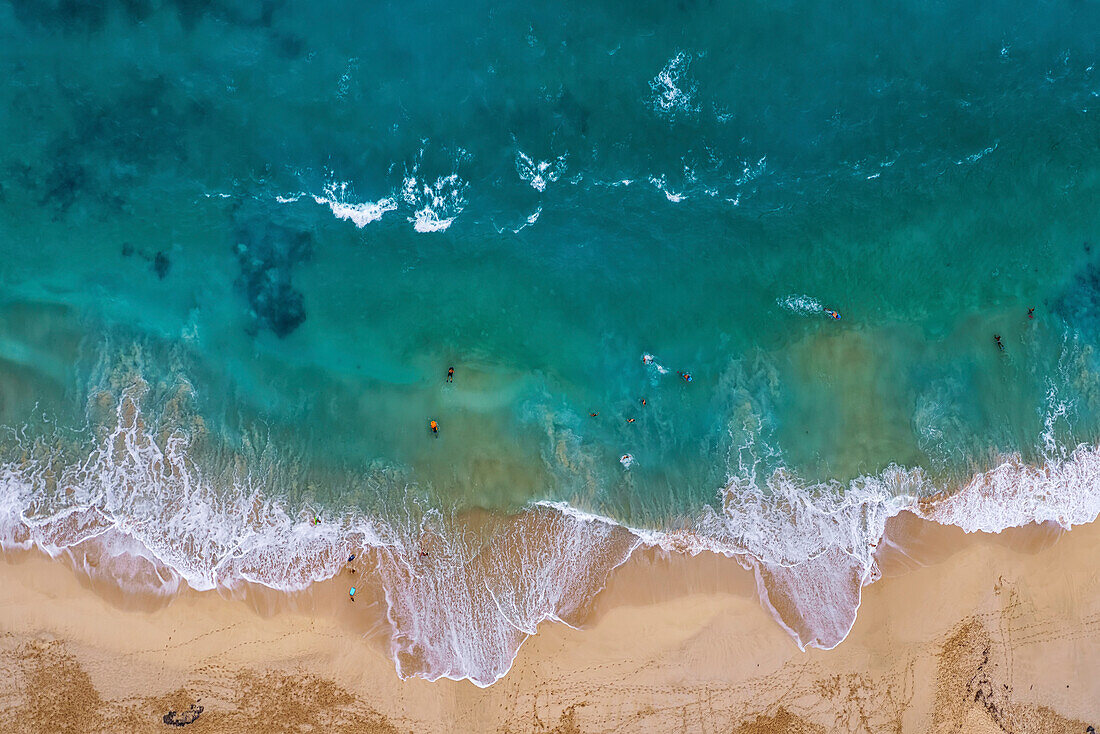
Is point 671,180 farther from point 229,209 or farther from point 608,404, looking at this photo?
point 229,209

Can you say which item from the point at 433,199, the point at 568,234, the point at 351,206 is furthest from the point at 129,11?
the point at 568,234

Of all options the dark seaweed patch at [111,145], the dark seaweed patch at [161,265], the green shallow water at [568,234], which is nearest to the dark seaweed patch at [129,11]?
the green shallow water at [568,234]

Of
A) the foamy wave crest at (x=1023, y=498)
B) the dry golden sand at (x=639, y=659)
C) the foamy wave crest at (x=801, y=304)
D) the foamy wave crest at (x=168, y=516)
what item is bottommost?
the dry golden sand at (x=639, y=659)

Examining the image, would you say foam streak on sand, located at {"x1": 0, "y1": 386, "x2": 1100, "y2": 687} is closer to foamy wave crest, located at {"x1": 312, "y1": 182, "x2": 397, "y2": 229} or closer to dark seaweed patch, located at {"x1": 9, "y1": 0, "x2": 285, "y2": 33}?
foamy wave crest, located at {"x1": 312, "y1": 182, "x2": 397, "y2": 229}

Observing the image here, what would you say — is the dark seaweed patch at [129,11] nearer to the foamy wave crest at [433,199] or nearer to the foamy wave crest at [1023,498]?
the foamy wave crest at [433,199]

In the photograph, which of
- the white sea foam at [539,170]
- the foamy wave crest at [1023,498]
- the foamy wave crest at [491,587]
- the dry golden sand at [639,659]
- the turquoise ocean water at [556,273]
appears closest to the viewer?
the dry golden sand at [639,659]

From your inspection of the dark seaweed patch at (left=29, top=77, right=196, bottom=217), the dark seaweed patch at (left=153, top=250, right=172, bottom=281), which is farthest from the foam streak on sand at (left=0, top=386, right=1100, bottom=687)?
the dark seaweed patch at (left=29, top=77, right=196, bottom=217)
